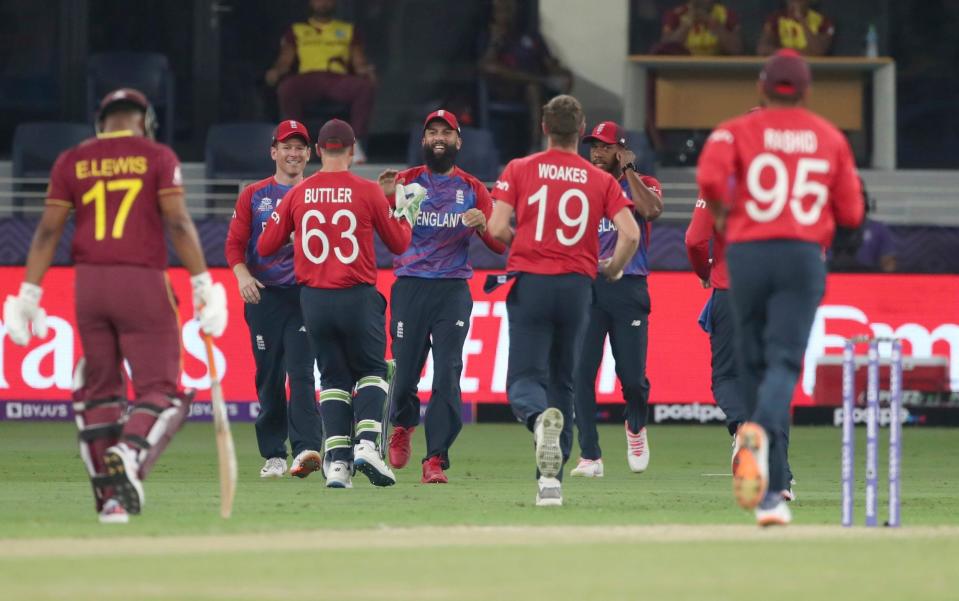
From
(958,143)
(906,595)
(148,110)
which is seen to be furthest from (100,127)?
(958,143)

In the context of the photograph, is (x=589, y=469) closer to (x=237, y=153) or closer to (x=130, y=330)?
(x=130, y=330)

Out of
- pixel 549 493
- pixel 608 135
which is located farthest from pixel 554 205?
pixel 608 135

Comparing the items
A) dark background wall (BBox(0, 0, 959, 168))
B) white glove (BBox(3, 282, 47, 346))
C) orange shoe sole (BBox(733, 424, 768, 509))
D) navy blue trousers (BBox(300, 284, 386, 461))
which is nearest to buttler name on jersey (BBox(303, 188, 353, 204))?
navy blue trousers (BBox(300, 284, 386, 461))

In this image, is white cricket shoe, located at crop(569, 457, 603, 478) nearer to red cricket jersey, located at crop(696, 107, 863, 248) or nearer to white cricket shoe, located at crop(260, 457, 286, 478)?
white cricket shoe, located at crop(260, 457, 286, 478)

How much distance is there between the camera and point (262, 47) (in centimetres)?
2514

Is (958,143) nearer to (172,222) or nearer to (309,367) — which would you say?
(309,367)

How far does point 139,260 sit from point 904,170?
15.3 meters

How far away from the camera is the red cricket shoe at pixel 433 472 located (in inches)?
499

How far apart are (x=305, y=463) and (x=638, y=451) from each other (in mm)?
2553

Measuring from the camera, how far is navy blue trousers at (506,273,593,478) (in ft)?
35.1

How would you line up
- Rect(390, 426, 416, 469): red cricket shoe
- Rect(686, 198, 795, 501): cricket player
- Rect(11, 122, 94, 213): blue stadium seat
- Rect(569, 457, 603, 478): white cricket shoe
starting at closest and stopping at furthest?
Rect(686, 198, 795, 501): cricket player, Rect(390, 426, 416, 469): red cricket shoe, Rect(569, 457, 603, 478): white cricket shoe, Rect(11, 122, 94, 213): blue stadium seat

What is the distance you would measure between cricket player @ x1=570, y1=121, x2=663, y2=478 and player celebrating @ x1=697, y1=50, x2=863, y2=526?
13.5ft

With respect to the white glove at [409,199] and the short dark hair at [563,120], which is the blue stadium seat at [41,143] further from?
the short dark hair at [563,120]

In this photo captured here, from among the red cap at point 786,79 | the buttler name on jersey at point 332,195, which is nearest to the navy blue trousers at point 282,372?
the buttler name on jersey at point 332,195
